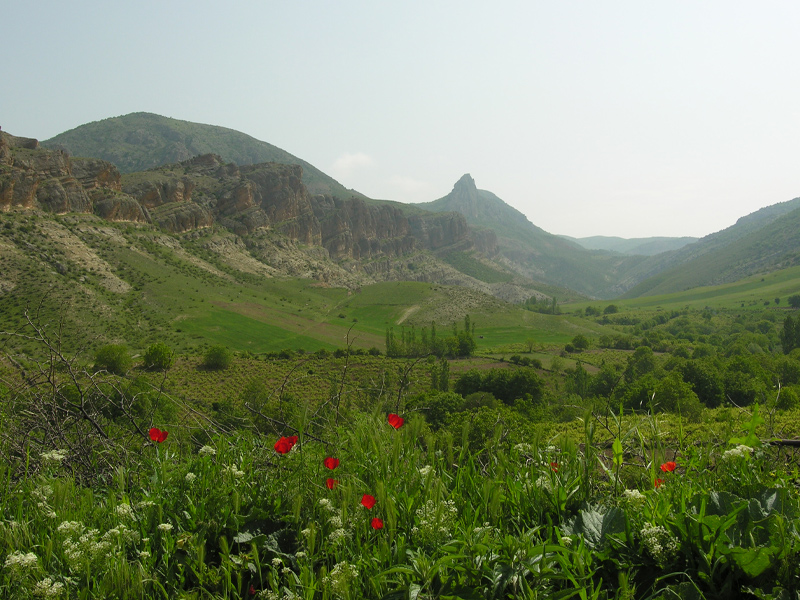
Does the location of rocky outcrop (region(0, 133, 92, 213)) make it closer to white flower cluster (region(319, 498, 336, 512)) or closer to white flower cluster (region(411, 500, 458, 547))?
white flower cluster (region(319, 498, 336, 512))

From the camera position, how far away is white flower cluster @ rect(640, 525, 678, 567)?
78.5 inches

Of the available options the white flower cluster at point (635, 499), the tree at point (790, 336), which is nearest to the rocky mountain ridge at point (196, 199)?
the white flower cluster at point (635, 499)

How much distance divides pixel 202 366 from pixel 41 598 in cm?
6514

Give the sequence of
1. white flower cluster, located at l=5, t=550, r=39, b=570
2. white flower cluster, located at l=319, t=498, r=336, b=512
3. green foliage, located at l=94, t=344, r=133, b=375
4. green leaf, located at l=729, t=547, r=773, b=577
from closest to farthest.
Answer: green leaf, located at l=729, t=547, r=773, b=577, white flower cluster, located at l=5, t=550, r=39, b=570, white flower cluster, located at l=319, t=498, r=336, b=512, green foliage, located at l=94, t=344, r=133, b=375

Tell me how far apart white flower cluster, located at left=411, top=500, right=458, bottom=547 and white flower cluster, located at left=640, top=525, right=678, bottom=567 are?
0.91 meters

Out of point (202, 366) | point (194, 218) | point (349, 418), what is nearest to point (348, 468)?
point (349, 418)

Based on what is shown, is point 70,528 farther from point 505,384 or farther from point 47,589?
point 505,384

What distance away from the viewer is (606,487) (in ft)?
9.37

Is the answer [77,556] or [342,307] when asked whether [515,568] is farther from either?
[342,307]

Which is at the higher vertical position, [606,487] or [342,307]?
[606,487]

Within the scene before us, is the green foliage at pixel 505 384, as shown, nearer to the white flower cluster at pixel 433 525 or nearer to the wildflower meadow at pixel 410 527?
the wildflower meadow at pixel 410 527

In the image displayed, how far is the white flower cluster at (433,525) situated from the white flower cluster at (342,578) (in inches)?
15.1

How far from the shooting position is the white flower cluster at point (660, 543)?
2.00m

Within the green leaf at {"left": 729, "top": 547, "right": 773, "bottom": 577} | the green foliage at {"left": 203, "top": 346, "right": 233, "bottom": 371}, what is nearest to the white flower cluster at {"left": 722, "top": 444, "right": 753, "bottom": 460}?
the green leaf at {"left": 729, "top": 547, "right": 773, "bottom": 577}
